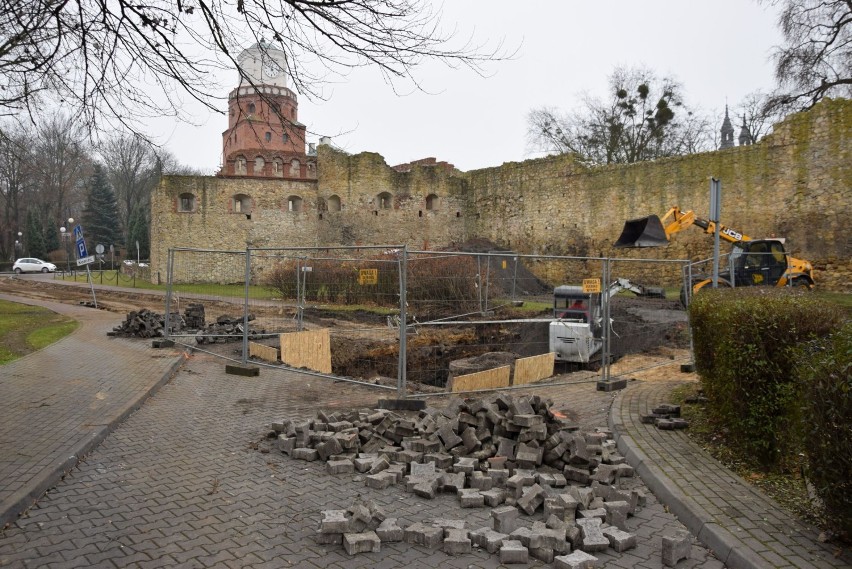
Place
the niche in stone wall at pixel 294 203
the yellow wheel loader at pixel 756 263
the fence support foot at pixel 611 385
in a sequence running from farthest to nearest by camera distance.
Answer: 1. the niche in stone wall at pixel 294 203
2. the yellow wheel loader at pixel 756 263
3. the fence support foot at pixel 611 385

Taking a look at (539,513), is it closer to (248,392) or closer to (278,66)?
(278,66)

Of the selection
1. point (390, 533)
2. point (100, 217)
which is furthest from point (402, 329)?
point (100, 217)

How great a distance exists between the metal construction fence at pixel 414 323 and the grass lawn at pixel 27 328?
2.50m

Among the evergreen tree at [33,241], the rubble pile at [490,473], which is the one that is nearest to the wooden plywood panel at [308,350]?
the rubble pile at [490,473]

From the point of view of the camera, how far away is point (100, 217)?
193 ft

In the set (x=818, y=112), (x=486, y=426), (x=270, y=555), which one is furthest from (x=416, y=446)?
(x=818, y=112)

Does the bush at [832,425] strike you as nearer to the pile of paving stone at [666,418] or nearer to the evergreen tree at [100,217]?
the pile of paving stone at [666,418]

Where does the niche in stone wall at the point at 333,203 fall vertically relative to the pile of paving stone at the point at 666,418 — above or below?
above

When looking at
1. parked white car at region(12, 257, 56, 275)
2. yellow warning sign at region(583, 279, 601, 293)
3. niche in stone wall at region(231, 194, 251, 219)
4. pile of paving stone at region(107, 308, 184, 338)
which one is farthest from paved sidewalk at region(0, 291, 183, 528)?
parked white car at region(12, 257, 56, 275)

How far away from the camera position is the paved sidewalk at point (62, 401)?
14.9 ft

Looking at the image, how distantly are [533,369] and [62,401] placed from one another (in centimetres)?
648

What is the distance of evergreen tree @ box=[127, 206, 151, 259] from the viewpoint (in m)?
60.1

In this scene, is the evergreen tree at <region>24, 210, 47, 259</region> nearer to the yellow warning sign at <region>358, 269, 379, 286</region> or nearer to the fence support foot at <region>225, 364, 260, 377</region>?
the fence support foot at <region>225, 364, 260, 377</region>

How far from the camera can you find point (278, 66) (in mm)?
5441
